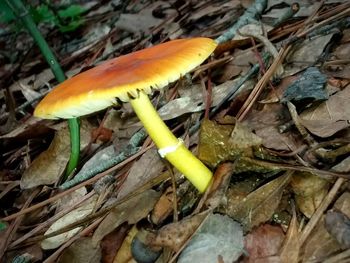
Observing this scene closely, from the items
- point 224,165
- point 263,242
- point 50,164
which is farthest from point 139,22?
point 263,242

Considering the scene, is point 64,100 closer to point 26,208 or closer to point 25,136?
point 26,208

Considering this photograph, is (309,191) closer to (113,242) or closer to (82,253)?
(113,242)

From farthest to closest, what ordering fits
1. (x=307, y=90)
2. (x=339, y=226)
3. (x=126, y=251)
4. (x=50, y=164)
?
(x=50, y=164)
(x=307, y=90)
(x=126, y=251)
(x=339, y=226)

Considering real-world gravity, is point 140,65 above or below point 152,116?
above

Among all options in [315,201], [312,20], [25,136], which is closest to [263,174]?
[315,201]

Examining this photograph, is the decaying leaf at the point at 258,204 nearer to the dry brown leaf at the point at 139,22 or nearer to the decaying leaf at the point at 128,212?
the decaying leaf at the point at 128,212

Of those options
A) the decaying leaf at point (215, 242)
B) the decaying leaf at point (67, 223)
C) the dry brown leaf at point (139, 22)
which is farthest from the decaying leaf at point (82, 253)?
the dry brown leaf at point (139, 22)
